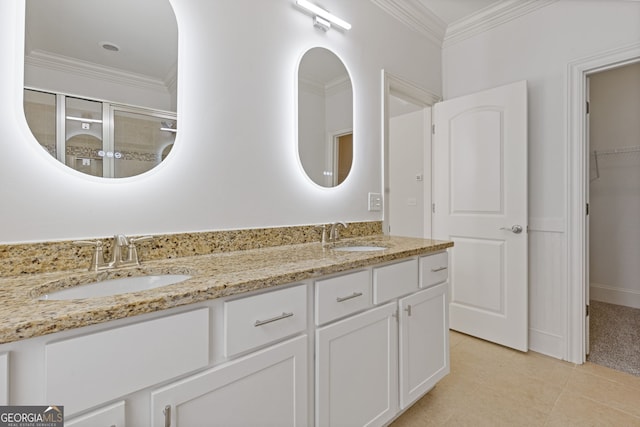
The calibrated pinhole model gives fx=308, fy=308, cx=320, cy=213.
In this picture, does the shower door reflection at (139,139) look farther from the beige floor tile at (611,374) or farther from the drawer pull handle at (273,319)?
the beige floor tile at (611,374)

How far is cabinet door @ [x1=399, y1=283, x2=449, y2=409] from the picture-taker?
145 cm

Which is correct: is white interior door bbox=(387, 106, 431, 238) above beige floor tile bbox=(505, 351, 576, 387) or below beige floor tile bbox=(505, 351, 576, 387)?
above

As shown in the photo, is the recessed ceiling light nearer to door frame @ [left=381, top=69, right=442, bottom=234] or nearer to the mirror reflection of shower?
the mirror reflection of shower

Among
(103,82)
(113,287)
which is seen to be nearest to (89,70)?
(103,82)

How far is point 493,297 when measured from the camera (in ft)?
8.00

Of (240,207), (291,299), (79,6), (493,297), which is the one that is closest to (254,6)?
(79,6)

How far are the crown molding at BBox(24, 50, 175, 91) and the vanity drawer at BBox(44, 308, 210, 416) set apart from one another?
3.26 ft

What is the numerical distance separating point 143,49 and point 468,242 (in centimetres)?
252

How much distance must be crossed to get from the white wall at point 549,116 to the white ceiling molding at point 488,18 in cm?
5

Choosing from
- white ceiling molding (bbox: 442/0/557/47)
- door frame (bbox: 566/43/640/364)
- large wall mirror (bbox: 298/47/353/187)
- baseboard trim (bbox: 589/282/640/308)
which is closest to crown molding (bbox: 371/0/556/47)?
white ceiling molding (bbox: 442/0/557/47)

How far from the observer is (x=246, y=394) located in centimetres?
90

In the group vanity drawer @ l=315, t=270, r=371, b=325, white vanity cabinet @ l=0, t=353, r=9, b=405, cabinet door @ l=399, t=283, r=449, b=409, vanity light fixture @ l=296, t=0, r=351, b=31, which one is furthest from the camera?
vanity light fixture @ l=296, t=0, r=351, b=31

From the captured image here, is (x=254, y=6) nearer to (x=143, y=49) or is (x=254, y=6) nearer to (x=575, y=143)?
(x=143, y=49)

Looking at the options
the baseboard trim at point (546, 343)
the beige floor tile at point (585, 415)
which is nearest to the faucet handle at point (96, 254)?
the beige floor tile at point (585, 415)
